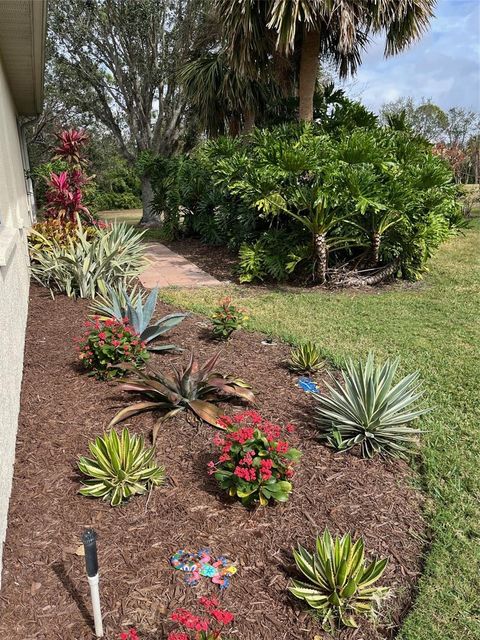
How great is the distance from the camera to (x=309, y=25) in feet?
26.2

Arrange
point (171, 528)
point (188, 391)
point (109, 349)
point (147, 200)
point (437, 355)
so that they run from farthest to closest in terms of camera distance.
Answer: point (147, 200) < point (437, 355) < point (109, 349) < point (188, 391) < point (171, 528)

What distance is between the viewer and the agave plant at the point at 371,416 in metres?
3.28

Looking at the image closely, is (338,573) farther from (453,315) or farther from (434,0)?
(434,0)

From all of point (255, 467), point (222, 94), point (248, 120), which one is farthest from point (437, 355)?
point (222, 94)

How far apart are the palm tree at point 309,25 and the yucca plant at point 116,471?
7.25 meters

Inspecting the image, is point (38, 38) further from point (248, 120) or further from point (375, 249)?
point (248, 120)

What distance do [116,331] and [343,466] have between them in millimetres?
2215

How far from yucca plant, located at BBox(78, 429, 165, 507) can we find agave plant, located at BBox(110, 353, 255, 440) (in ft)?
2.02

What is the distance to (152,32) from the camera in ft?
55.2

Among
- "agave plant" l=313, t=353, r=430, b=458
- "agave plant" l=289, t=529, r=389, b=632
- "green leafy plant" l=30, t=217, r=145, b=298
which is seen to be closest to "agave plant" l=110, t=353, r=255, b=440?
"agave plant" l=313, t=353, r=430, b=458

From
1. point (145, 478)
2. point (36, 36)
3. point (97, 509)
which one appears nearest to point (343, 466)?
point (145, 478)

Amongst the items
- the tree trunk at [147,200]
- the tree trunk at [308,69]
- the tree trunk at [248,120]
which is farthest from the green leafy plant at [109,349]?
the tree trunk at [147,200]

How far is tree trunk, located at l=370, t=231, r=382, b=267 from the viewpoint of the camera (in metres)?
7.91

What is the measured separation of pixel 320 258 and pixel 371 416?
16.5 ft
